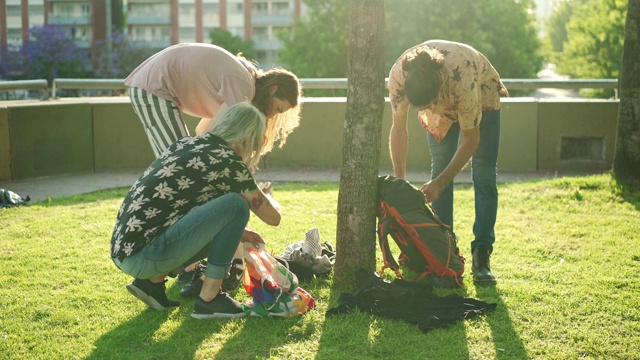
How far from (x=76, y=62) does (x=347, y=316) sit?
50.1 metres

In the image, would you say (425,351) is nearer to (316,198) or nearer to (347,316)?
(347,316)

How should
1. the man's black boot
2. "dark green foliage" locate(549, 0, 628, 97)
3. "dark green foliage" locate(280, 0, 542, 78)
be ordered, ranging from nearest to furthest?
the man's black boot → "dark green foliage" locate(549, 0, 628, 97) → "dark green foliage" locate(280, 0, 542, 78)

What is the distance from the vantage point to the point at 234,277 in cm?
482

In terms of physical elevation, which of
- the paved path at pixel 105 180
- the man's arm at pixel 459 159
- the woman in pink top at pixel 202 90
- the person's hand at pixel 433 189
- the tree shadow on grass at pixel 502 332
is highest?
the woman in pink top at pixel 202 90

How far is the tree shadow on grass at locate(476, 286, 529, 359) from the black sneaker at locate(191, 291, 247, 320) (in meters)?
1.39

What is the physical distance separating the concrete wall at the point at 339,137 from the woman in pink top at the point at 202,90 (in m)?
4.85

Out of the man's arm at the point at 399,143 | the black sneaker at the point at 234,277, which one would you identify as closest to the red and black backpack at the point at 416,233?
the man's arm at the point at 399,143

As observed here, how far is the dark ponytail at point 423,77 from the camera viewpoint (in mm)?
4312

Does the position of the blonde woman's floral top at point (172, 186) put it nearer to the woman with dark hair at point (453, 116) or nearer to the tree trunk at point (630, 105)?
the woman with dark hair at point (453, 116)

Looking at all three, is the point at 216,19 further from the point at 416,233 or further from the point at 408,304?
the point at 408,304

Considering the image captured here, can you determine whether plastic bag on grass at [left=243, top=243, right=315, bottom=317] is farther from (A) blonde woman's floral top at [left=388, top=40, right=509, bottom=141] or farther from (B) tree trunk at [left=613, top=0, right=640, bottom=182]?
(B) tree trunk at [left=613, top=0, right=640, bottom=182]

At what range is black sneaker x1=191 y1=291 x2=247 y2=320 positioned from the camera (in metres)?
4.25

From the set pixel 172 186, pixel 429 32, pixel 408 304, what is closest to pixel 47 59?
pixel 429 32

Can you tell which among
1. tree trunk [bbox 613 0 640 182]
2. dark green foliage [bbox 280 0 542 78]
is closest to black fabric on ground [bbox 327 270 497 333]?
tree trunk [bbox 613 0 640 182]
